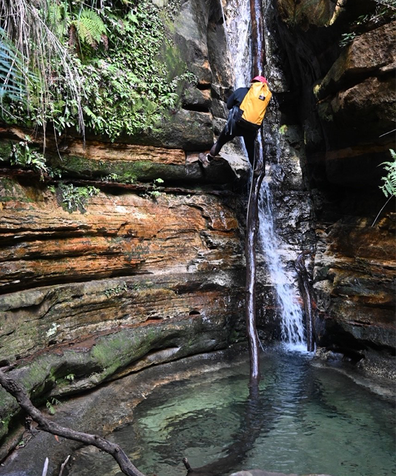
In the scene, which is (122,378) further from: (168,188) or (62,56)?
(62,56)

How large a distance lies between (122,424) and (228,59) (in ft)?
27.2

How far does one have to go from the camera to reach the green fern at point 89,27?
577 cm

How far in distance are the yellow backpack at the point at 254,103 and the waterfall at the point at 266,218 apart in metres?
1.41

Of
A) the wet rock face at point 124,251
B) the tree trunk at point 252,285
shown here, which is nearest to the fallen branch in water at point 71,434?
the wet rock face at point 124,251

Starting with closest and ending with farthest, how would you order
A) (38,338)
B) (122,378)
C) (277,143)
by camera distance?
(38,338), (122,378), (277,143)

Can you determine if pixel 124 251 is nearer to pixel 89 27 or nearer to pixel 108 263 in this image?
pixel 108 263

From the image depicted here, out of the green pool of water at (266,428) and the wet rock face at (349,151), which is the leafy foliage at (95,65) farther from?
the green pool of water at (266,428)

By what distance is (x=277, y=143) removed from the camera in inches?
368

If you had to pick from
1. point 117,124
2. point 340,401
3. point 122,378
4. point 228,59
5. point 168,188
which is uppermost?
point 228,59

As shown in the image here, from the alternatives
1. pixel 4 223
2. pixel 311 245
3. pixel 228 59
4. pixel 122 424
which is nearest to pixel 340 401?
pixel 122 424

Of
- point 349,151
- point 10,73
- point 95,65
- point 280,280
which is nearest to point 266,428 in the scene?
point 280,280

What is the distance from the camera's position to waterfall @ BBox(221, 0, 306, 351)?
8.19 metres

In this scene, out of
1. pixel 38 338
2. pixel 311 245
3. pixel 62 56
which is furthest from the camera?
pixel 311 245

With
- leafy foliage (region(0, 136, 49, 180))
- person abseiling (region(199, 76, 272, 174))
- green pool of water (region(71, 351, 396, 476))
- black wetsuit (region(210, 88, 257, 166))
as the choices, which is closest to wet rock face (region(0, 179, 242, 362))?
leafy foliage (region(0, 136, 49, 180))
